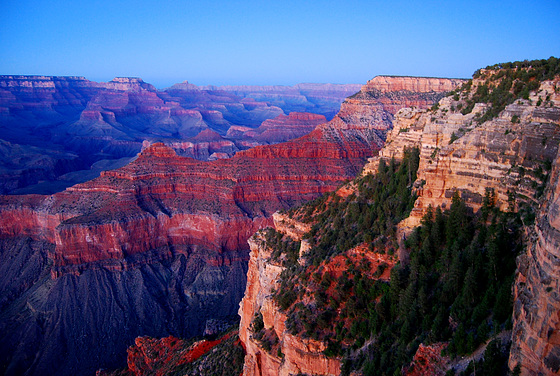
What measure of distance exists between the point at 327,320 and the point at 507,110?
11583 millimetres

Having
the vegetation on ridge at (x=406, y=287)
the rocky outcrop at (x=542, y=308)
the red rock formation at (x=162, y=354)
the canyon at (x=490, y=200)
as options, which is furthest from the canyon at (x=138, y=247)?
the rocky outcrop at (x=542, y=308)

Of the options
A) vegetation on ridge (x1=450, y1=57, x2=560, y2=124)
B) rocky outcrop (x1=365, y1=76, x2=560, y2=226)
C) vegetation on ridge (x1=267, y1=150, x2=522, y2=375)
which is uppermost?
vegetation on ridge (x1=450, y1=57, x2=560, y2=124)

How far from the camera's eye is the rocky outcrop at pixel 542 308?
10016 mm

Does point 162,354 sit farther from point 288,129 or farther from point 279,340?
point 288,129

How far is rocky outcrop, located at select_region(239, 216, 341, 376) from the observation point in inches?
750

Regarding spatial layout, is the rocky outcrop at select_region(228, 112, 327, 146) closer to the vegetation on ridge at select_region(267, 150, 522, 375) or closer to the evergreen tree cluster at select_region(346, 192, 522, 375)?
the vegetation on ridge at select_region(267, 150, 522, 375)

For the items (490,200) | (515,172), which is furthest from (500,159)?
(490,200)

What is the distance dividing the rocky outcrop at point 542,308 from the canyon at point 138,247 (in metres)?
41.6

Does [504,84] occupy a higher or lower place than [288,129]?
higher

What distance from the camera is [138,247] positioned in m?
67.2

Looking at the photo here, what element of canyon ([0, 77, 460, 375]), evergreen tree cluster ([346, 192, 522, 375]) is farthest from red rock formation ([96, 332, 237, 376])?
evergreen tree cluster ([346, 192, 522, 375])

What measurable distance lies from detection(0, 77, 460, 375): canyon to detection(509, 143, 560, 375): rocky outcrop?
41561 millimetres

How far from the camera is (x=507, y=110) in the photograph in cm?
1780

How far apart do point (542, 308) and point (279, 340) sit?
14.0 m
